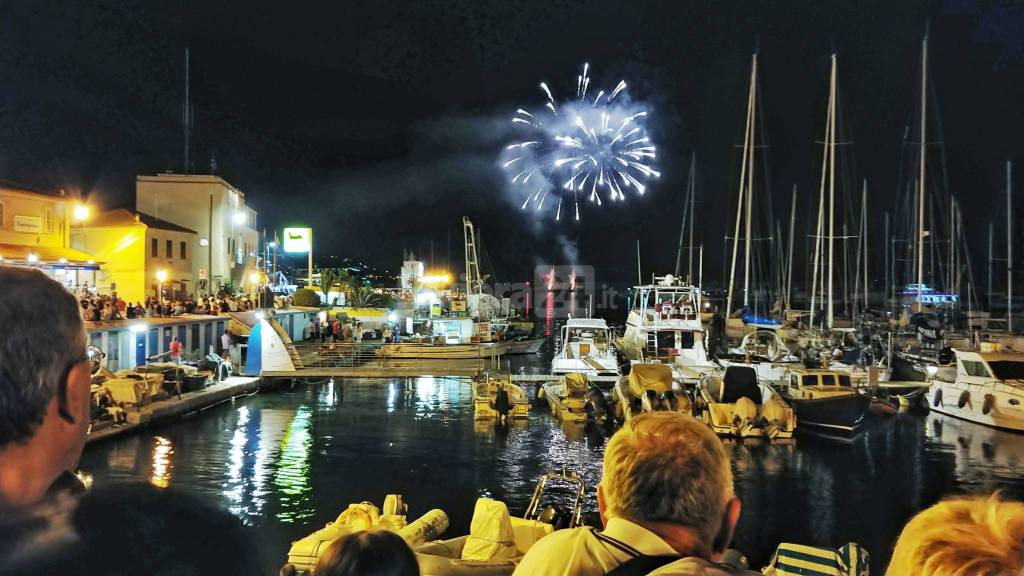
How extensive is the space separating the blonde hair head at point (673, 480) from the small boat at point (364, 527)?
808 centimetres

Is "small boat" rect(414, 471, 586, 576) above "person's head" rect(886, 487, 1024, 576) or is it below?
below

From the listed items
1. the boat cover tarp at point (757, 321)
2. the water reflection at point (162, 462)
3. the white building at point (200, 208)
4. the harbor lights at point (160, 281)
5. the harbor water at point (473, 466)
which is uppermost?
the white building at point (200, 208)

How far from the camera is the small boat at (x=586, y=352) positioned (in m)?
34.3

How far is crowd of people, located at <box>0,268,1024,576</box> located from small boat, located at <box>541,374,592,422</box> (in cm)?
2549

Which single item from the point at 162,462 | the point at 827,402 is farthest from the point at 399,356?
the point at 827,402

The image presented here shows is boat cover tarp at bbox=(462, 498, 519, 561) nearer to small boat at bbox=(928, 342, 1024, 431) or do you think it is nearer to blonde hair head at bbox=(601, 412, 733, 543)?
blonde hair head at bbox=(601, 412, 733, 543)

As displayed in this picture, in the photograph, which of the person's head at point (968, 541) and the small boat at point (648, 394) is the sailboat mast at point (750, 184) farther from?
the person's head at point (968, 541)

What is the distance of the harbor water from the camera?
16.4 m

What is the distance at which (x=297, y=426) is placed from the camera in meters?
27.4

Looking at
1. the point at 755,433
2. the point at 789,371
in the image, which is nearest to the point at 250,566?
the point at 755,433

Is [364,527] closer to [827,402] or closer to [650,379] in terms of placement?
[650,379]

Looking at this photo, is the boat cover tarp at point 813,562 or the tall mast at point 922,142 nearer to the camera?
the boat cover tarp at point 813,562

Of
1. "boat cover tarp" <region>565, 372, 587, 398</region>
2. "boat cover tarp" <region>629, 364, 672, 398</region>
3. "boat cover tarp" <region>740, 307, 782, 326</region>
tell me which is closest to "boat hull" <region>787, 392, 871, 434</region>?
"boat cover tarp" <region>629, 364, 672, 398</region>

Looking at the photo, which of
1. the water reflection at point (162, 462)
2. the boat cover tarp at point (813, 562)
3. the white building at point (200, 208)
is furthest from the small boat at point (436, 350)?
the boat cover tarp at point (813, 562)
